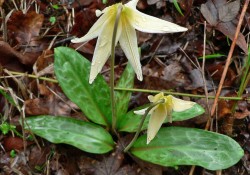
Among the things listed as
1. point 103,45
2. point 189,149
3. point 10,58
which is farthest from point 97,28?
point 10,58

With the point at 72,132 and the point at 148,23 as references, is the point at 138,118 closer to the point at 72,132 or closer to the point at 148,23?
the point at 72,132

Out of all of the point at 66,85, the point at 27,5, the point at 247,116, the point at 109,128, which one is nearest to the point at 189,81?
the point at 247,116

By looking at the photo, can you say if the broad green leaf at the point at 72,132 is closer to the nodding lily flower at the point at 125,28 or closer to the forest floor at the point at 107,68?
the forest floor at the point at 107,68

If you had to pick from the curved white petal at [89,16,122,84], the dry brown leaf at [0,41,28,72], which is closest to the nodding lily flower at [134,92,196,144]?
the curved white petal at [89,16,122,84]

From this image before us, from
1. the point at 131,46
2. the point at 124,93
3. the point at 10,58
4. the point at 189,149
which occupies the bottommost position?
the point at 189,149

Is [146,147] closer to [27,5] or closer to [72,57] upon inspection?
[72,57]

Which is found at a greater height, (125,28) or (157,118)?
(125,28)

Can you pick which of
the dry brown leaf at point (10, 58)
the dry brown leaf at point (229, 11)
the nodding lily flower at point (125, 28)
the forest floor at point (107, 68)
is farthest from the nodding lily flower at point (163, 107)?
the dry brown leaf at point (229, 11)

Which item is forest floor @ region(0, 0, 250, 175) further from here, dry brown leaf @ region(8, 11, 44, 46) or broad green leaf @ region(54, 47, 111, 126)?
broad green leaf @ region(54, 47, 111, 126)
